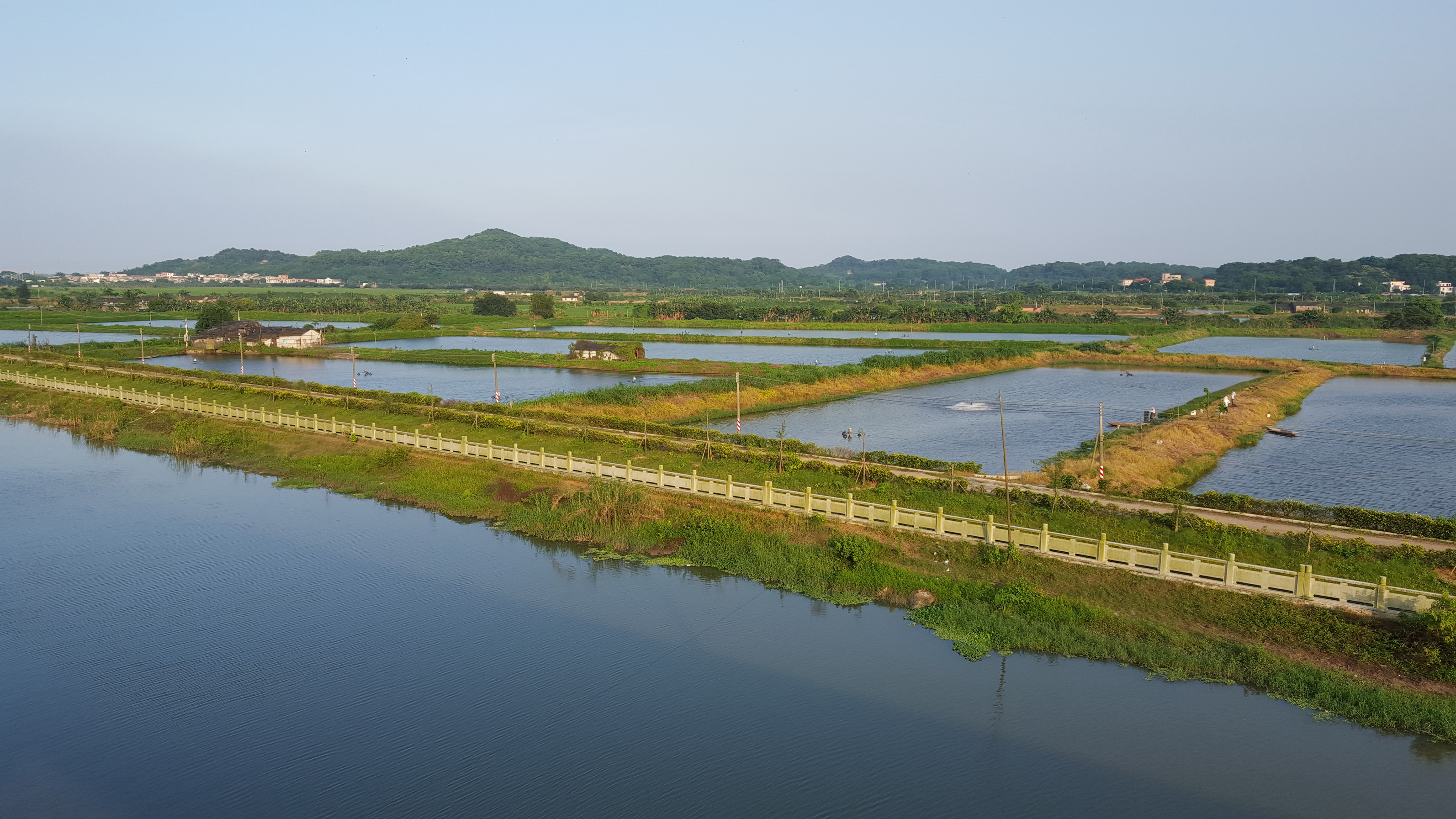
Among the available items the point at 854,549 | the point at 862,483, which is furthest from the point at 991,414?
the point at 854,549

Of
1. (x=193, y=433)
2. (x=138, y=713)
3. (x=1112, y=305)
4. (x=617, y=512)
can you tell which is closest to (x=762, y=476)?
(x=617, y=512)

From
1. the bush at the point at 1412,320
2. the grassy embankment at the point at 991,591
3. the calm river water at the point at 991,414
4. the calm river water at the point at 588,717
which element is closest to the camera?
the calm river water at the point at 588,717

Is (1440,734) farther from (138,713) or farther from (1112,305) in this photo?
(1112,305)

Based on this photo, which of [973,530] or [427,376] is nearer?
[973,530]

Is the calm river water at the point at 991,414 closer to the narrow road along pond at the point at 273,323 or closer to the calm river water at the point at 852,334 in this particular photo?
the calm river water at the point at 852,334

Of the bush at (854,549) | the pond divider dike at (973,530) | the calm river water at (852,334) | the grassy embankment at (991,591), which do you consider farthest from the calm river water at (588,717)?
the calm river water at (852,334)

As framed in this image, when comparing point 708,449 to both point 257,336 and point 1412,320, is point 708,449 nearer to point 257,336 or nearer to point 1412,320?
point 257,336

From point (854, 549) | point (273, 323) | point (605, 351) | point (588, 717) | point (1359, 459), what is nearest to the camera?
point (588, 717)
